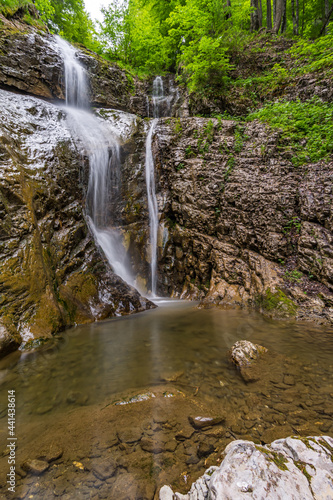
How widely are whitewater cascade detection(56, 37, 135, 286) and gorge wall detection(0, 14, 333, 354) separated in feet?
1.04

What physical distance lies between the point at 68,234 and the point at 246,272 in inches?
188

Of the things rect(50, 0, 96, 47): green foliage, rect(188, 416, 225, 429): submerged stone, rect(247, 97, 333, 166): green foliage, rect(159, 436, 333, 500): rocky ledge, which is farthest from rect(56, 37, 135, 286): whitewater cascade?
rect(159, 436, 333, 500): rocky ledge

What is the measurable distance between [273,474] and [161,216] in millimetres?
7845

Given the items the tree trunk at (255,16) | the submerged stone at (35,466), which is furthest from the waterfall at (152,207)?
the tree trunk at (255,16)

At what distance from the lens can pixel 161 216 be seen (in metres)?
8.58

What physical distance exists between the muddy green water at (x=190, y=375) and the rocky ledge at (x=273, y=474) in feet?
1.42

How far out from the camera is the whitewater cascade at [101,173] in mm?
7645

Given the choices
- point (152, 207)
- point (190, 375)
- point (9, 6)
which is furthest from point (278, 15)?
point (190, 375)

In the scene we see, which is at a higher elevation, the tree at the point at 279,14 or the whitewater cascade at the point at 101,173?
Result: the tree at the point at 279,14

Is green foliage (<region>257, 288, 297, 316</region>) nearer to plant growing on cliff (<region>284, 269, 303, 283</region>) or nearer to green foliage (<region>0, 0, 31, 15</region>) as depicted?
plant growing on cliff (<region>284, 269, 303, 283</region>)

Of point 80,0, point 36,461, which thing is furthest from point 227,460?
point 80,0

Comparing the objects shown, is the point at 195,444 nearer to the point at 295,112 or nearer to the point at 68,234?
the point at 68,234

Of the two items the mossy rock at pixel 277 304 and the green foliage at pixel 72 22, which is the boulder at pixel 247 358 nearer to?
the mossy rock at pixel 277 304

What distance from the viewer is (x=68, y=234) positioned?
5863 mm
